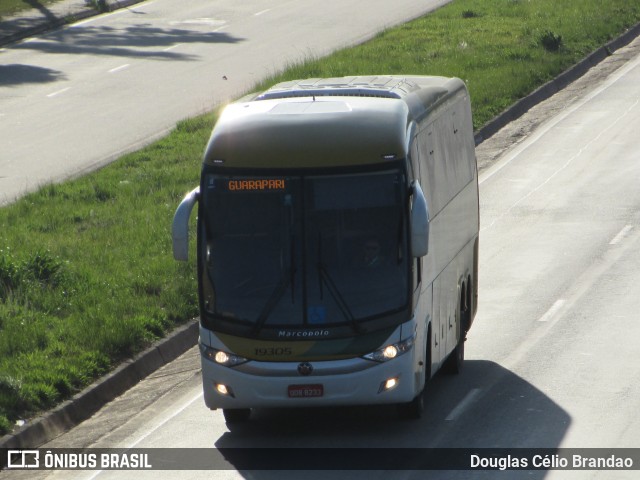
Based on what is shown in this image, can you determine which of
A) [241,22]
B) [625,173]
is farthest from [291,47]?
[625,173]

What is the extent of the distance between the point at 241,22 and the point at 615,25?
481 inches

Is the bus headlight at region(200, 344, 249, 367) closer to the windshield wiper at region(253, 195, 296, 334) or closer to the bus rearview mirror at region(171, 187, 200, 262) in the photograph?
the windshield wiper at region(253, 195, 296, 334)

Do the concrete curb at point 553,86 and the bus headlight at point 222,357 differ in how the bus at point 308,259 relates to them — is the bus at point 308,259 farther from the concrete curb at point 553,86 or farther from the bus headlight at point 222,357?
the concrete curb at point 553,86

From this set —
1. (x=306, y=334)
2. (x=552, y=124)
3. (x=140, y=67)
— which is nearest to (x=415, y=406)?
(x=306, y=334)

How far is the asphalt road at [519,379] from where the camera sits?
1241 cm

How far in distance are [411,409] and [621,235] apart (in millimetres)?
8512

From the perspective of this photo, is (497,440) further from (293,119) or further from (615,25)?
(615,25)

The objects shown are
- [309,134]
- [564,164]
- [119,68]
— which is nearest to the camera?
[309,134]

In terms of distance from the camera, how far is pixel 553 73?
110 feet

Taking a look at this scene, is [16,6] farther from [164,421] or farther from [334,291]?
[334,291]

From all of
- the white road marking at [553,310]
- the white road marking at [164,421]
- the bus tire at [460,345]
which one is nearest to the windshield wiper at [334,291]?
the white road marking at [164,421]

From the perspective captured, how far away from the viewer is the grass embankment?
1498cm

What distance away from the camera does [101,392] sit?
14555 mm

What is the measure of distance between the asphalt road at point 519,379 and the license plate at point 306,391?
0.60 meters
